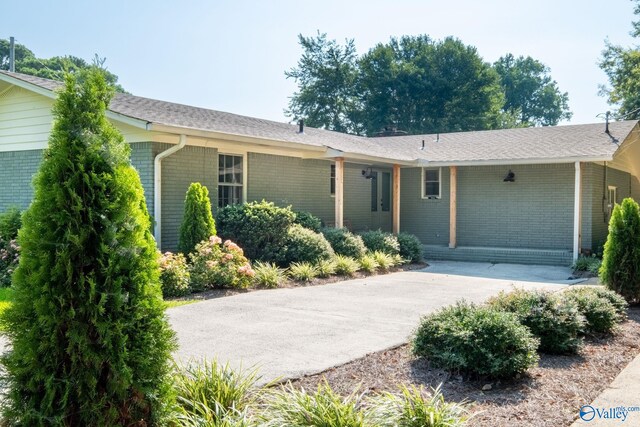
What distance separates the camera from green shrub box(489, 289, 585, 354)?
17.7 ft

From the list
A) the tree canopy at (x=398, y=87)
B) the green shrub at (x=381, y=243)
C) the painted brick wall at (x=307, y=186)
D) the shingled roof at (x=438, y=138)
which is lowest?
the green shrub at (x=381, y=243)

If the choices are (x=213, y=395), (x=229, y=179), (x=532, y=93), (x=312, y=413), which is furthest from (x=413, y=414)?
(x=532, y=93)

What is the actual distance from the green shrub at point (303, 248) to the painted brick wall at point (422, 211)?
6.58 meters

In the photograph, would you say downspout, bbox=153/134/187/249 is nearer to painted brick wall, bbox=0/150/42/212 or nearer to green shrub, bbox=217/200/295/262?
green shrub, bbox=217/200/295/262

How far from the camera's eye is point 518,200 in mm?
16062

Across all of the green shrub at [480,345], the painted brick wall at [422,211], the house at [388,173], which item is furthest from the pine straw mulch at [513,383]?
the painted brick wall at [422,211]

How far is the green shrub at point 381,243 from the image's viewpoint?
1386 cm

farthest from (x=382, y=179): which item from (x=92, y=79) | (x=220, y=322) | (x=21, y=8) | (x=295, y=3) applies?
(x=92, y=79)

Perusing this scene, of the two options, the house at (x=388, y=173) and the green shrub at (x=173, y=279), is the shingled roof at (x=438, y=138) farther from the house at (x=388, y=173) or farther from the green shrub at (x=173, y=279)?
the green shrub at (x=173, y=279)

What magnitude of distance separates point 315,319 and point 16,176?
9.35 meters

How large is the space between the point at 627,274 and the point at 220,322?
5974 millimetres

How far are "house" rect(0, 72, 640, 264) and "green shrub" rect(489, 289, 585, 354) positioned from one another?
7.23 metres

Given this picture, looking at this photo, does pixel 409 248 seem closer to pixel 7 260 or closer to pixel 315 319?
pixel 315 319

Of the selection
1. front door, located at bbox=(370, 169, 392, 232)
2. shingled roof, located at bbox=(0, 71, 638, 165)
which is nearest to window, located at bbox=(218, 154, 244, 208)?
shingled roof, located at bbox=(0, 71, 638, 165)
